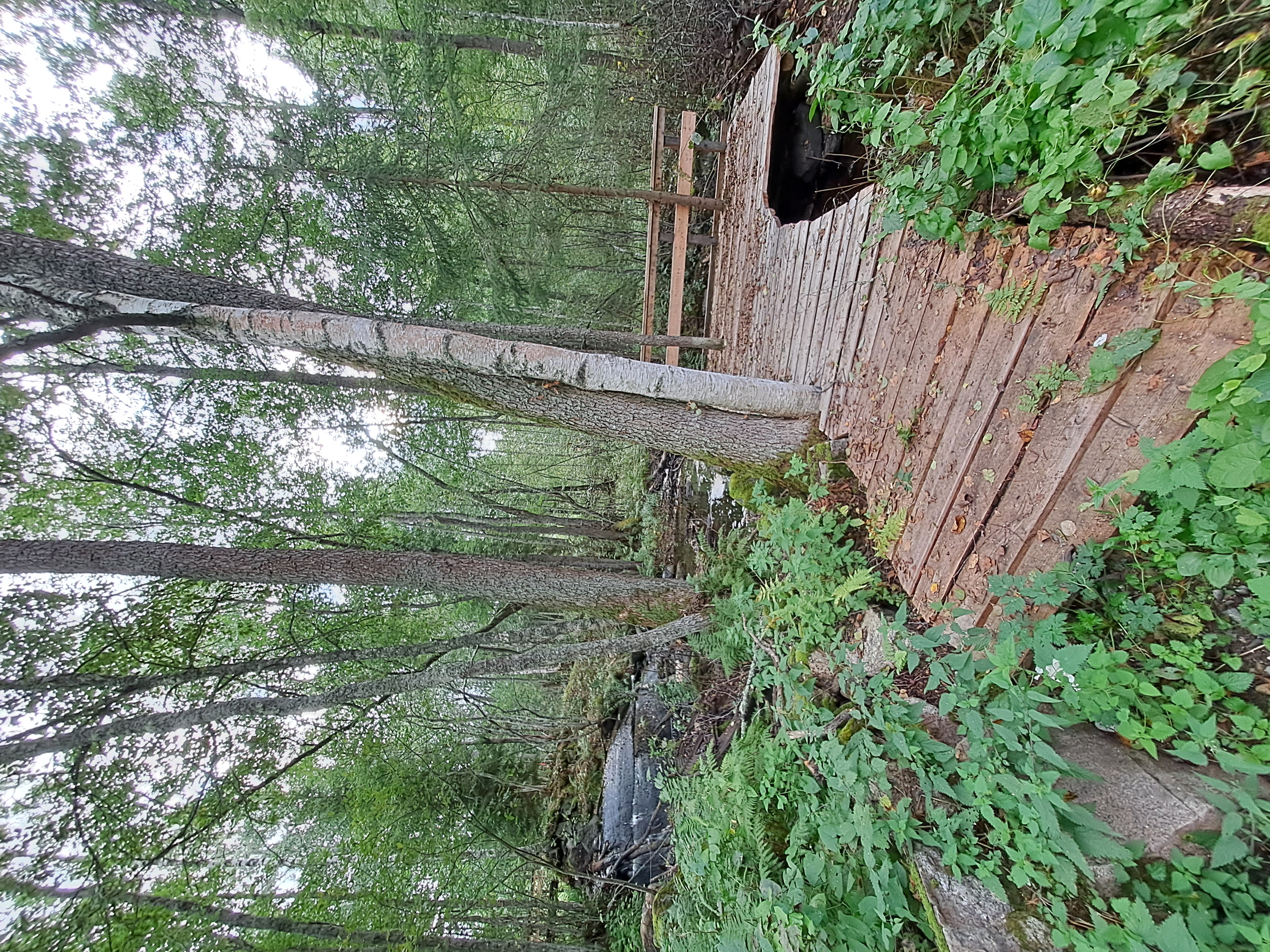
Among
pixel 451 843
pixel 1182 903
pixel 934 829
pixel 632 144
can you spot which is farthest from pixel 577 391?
pixel 451 843

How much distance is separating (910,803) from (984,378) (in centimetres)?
188

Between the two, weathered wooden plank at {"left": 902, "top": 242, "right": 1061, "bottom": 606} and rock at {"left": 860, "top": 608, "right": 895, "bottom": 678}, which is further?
rock at {"left": 860, "top": 608, "right": 895, "bottom": 678}

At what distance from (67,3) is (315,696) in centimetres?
674

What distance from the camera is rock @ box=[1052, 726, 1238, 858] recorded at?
1.64 m

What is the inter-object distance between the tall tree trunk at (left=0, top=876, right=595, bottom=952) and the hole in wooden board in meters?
8.30

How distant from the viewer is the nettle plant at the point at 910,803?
157 centimetres

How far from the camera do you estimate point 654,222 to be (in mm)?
6602

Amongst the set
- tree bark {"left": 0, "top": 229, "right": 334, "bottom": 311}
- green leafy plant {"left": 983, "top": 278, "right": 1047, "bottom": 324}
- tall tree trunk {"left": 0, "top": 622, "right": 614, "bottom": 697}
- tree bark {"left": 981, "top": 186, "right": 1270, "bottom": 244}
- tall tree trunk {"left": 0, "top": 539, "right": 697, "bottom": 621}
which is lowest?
tall tree trunk {"left": 0, "top": 622, "right": 614, "bottom": 697}

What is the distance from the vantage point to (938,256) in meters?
2.65

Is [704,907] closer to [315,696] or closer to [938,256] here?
[315,696]

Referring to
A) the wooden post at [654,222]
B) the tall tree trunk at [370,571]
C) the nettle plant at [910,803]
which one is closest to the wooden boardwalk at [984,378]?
the nettle plant at [910,803]

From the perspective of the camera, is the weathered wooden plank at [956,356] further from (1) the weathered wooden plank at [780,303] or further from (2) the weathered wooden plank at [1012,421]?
(1) the weathered wooden plank at [780,303]

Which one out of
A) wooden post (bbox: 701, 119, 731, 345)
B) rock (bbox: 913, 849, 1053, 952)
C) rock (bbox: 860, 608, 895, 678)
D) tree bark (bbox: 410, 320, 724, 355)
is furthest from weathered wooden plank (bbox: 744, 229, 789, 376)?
rock (bbox: 913, 849, 1053, 952)

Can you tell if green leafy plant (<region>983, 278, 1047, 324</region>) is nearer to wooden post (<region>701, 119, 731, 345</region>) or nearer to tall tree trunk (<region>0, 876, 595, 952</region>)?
wooden post (<region>701, 119, 731, 345</region>)
